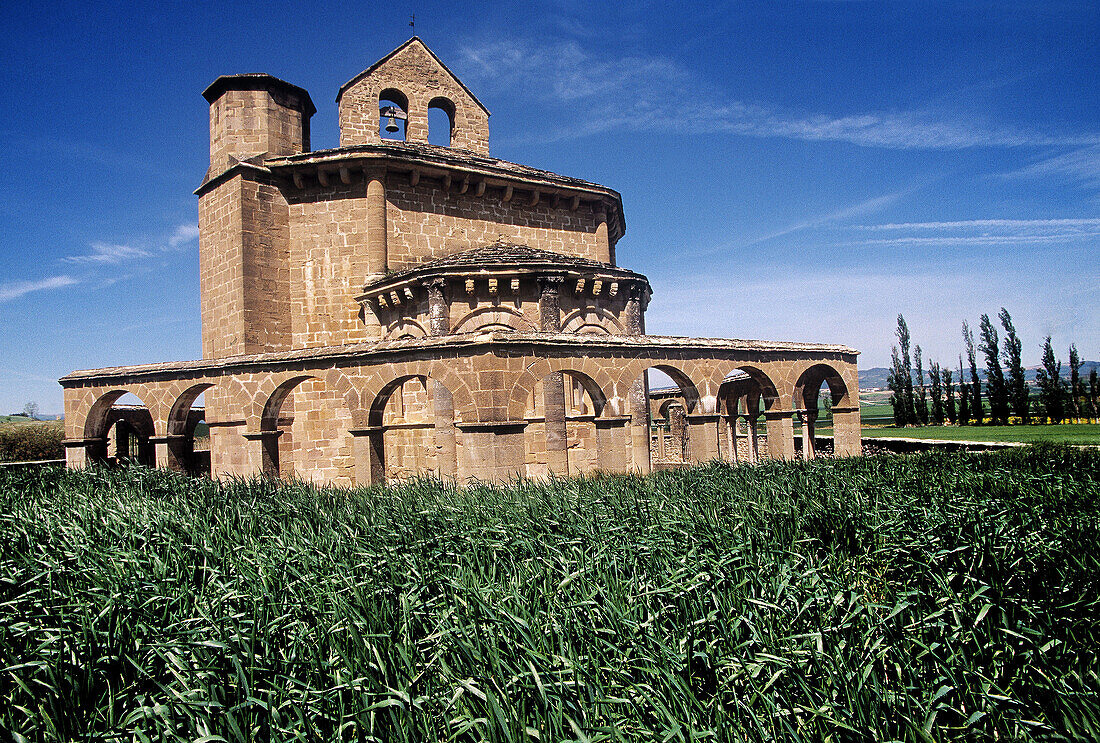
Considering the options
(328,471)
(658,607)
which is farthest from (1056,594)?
(328,471)

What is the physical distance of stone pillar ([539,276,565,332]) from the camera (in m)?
11.8

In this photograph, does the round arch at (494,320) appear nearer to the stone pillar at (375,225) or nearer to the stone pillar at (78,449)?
the stone pillar at (375,225)

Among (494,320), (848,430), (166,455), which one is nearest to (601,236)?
(494,320)

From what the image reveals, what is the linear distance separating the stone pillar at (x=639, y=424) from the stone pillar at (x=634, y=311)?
110 cm

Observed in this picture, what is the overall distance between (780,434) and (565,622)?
9.76m

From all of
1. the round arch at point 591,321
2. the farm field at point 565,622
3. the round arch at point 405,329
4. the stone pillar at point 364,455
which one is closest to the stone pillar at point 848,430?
the round arch at point 591,321

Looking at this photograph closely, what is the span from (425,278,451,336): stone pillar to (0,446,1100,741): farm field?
20.8ft

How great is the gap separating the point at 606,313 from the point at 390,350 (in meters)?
5.29

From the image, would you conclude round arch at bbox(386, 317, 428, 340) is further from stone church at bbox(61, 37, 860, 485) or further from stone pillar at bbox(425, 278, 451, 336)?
stone pillar at bbox(425, 278, 451, 336)

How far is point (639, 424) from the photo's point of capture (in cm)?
1252

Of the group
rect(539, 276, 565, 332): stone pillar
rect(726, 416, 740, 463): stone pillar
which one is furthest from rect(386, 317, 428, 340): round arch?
rect(726, 416, 740, 463): stone pillar

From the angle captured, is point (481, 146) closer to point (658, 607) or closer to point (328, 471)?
point (328, 471)

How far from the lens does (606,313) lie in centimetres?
1283

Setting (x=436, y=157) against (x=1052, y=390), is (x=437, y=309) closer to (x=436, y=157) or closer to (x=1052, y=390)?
(x=436, y=157)
